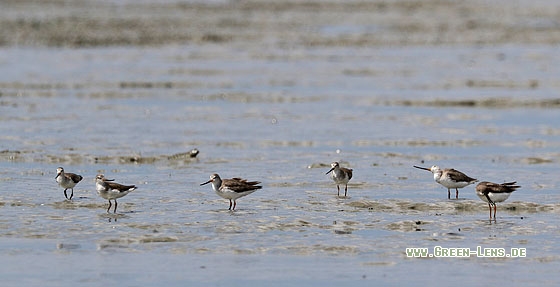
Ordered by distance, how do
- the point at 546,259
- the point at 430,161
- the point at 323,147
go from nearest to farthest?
the point at 546,259, the point at 430,161, the point at 323,147

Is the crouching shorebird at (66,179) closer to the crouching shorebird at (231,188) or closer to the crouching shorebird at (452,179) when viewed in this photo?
the crouching shorebird at (231,188)

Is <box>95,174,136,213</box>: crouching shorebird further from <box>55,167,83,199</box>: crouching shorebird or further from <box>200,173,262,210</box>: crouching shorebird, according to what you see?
<box>200,173,262,210</box>: crouching shorebird

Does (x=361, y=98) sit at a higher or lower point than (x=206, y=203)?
higher

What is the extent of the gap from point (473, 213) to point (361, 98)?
15556 millimetres

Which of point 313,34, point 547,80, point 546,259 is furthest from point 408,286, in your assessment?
point 313,34

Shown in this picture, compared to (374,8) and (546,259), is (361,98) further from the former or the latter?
(374,8)

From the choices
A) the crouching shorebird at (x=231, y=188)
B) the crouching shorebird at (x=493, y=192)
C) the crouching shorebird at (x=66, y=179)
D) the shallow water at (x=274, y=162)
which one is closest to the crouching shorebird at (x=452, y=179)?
the shallow water at (x=274, y=162)

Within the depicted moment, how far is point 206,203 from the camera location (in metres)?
18.3

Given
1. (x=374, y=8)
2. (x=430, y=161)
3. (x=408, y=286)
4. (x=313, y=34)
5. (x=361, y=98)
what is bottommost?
(x=408, y=286)

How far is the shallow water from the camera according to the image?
1398cm

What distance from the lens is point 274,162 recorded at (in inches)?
885

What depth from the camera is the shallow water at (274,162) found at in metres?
14.0

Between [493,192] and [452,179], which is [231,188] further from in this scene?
[493,192]

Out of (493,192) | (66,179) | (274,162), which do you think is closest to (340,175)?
(493,192)
